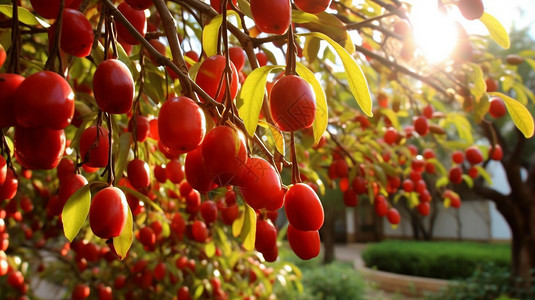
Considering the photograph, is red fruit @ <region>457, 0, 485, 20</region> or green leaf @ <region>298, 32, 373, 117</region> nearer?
green leaf @ <region>298, 32, 373, 117</region>

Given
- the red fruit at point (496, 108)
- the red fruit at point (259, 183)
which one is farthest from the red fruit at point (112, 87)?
the red fruit at point (496, 108)

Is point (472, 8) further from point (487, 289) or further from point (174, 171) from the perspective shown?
point (487, 289)

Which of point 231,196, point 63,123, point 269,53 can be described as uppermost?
point 269,53

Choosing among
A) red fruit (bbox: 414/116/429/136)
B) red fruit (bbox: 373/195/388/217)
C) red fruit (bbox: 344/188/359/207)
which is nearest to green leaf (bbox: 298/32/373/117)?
red fruit (bbox: 344/188/359/207)

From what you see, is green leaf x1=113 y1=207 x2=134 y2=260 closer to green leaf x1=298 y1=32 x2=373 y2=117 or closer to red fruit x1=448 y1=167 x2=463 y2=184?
green leaf x1=298 y1=32 x2=373 y2=117

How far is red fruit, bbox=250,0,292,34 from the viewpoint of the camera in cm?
46

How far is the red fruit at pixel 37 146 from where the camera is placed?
1.40 ft

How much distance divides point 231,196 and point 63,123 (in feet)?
1.57

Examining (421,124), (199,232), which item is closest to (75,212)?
(199,232)

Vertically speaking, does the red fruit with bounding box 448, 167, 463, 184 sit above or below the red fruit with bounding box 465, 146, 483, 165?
below

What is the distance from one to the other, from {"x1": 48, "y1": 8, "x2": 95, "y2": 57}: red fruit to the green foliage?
4.95 m

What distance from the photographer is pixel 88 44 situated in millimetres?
498

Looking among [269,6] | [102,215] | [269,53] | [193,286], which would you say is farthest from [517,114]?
[193,286]

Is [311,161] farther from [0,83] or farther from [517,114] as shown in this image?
[0,83]
